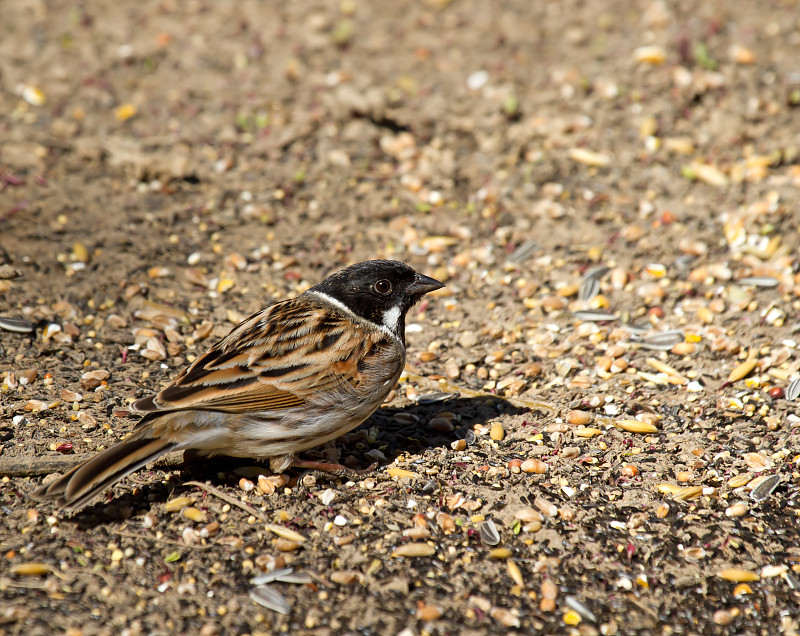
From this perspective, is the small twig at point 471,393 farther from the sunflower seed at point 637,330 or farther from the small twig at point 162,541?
the small twig at point 162,541

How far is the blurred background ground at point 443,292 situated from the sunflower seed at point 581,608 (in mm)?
15

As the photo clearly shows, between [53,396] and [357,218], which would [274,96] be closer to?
[357,218]

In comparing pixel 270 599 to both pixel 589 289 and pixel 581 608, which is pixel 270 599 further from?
pixel 589 289

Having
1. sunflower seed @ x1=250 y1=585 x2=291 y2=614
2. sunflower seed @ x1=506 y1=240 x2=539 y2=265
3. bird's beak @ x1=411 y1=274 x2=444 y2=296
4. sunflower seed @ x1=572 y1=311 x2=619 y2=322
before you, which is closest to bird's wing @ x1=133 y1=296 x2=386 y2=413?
bird's beak @ x1=411 y1=274 x2=444 y2=296

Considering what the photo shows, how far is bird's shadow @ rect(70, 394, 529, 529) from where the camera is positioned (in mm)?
4219

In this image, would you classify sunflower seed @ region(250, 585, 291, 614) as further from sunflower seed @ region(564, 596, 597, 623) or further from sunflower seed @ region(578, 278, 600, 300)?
sunflower seed @ region(578, 278, 600, 300)

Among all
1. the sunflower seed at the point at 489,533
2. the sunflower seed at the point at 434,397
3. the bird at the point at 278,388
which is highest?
the bird at the point at 278,388

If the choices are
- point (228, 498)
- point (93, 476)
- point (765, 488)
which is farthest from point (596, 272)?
point (93, 476)

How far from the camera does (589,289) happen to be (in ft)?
20.0

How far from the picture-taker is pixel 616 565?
392 centimetres

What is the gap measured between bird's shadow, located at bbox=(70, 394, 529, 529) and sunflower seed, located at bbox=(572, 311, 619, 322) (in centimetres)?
105

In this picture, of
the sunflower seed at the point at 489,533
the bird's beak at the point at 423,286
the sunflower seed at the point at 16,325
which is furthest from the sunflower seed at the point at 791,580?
the sunflower seed at the point at 16,325

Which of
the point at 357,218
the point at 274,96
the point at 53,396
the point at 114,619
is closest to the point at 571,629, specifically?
the point at 114,619

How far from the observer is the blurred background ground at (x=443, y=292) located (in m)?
3.83
